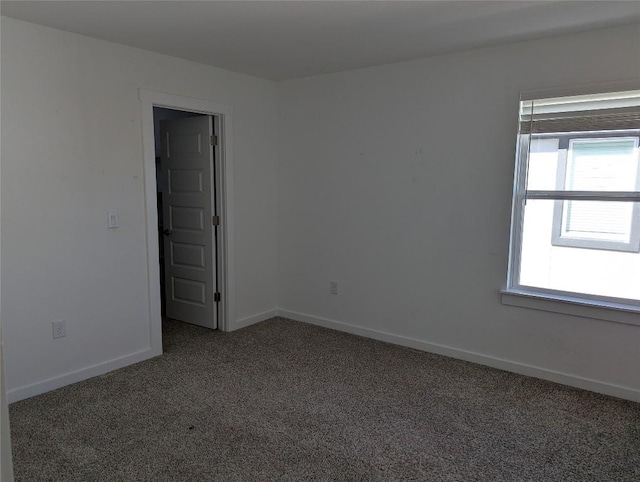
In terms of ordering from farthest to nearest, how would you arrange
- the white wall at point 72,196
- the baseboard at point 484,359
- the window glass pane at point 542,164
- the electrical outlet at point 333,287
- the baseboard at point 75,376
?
the electrical outlet at point 333,287
the window glass pane at point 542,164
the baseboard at point 484,359
the baseboard at point 75,376
the white wall at point 72,196

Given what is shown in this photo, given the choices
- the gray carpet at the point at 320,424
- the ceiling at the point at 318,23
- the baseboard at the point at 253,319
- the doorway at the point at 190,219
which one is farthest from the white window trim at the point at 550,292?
the doorway at the point at 190,219

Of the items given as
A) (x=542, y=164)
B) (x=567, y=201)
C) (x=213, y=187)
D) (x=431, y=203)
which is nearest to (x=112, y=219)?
(x=213, y=187)

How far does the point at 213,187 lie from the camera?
4.22 m

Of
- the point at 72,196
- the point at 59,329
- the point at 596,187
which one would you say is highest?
the point at 596,187

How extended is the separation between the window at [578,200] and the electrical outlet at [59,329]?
3.20 m

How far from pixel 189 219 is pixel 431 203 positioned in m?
2.27

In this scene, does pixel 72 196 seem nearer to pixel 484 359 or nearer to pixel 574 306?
pixel 484 359

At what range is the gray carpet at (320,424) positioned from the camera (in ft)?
7.60

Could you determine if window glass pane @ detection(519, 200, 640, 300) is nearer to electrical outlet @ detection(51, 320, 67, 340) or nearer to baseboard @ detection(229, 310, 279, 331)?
baseboard @ detection(229, 310, 279, 331)

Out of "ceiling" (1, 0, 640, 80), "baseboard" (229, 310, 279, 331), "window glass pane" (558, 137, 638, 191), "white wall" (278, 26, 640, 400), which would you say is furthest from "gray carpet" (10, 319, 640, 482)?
"ceiling" (1, 0, 640, 80)

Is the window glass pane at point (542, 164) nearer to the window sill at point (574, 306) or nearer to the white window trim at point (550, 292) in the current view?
the white window trim at point (550, 292)

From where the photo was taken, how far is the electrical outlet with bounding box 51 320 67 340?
3.14m

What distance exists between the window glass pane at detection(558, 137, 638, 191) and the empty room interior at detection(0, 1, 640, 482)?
0.01m

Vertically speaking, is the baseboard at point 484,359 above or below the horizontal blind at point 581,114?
below
